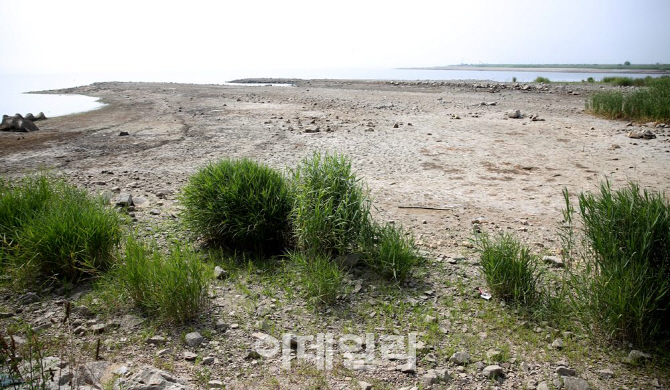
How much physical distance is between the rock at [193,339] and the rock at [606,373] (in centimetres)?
260

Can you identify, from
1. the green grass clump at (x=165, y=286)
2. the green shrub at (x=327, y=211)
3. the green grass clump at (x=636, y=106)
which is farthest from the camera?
the green grass clump at (x=636, y=106)

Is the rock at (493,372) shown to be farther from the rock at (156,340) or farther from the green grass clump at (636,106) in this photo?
the green grass clump at (636,106)

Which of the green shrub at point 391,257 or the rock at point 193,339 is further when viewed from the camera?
the green shrub at point 391,257

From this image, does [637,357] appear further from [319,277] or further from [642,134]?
[642,134]

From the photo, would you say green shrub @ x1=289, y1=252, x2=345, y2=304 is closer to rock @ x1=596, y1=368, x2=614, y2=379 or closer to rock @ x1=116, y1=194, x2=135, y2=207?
rock @ x1=596, y1=368, x2=614, y2=379

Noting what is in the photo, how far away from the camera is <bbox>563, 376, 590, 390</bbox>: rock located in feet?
9.01

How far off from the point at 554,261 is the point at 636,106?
31.7 ft

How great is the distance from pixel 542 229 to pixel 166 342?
3.87 meters

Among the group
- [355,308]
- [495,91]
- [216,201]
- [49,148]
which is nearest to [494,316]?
[355,308]

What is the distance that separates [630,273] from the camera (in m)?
3.15

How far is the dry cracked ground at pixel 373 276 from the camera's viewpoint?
294 cm

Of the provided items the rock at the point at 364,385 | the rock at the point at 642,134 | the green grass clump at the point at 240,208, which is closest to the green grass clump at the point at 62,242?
the green grass clump at the point at 240,208

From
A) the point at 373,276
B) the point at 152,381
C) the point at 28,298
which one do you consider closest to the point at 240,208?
the point at 373,276

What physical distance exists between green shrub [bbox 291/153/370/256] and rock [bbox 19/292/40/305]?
2.20 meters
